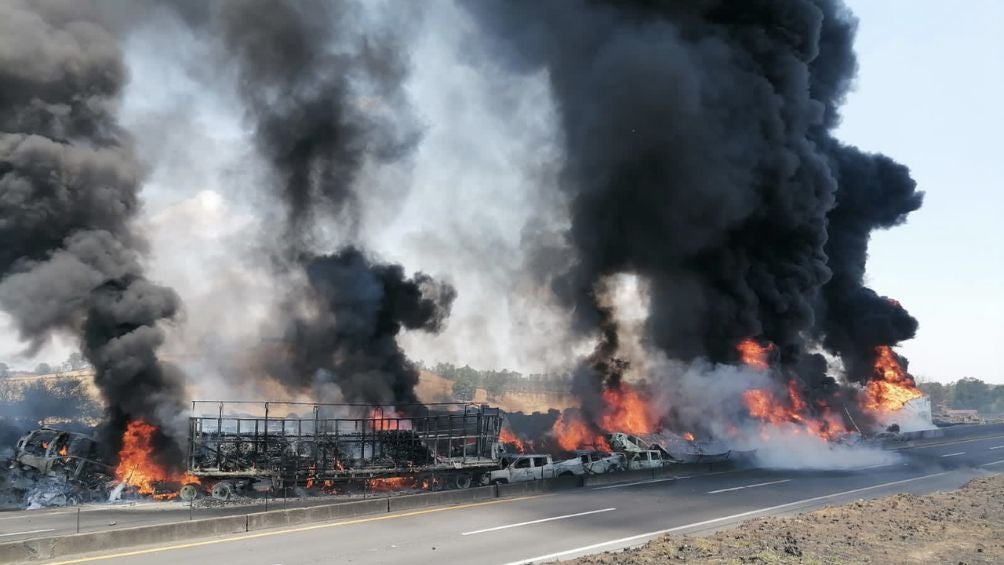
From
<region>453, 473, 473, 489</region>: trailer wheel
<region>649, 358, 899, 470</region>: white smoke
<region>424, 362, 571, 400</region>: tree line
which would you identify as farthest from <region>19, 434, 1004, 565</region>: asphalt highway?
<region>424, 362, 571, 400</region>: tree line

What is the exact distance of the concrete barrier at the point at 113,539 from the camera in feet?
41.6

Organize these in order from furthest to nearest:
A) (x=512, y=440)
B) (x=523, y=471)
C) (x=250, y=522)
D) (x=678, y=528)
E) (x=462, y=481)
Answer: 1. (x=512, y=440)
2. (x=462, y=481)
3. (x=523, y=471)
4. (x=250, y=522)
5. (x=678, y=528)

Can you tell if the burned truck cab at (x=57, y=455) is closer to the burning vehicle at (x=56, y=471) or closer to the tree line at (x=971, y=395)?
the burning vehicle at (x=56, y=471)

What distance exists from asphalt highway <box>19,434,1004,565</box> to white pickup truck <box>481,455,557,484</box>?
2.51 meters

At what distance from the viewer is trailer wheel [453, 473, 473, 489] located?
25.5 m

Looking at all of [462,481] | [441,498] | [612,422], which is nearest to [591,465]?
[462,481]

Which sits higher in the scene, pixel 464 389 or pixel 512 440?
pixel 464 389

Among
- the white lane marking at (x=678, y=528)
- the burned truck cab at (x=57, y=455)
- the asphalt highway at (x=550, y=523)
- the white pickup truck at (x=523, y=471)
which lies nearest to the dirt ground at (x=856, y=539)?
the white lane marking at (x=678, y=528)

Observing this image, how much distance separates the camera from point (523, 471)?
25.3 meters

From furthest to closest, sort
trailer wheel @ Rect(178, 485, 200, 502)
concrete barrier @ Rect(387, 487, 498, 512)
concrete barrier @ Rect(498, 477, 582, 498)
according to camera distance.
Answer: trailer wheel @ Rect(178, 485, 200, 502), concrete barrier @ Rect(498, 477, 582, 498), concrete barrier @ Rect(387, 487, 498, 512)

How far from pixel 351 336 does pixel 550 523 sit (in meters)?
24.7

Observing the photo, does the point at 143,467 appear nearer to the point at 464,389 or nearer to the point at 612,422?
the point at 612,422

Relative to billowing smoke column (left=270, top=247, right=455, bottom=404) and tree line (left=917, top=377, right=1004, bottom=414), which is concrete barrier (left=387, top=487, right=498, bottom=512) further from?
tree line (left=917, top=377, right=1004, bottom=414)

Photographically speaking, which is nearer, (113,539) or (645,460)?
(113,539)
